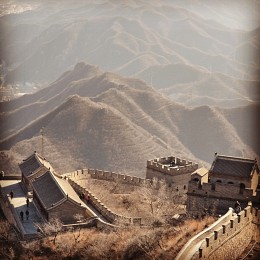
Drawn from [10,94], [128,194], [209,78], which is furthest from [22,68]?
[128,194]

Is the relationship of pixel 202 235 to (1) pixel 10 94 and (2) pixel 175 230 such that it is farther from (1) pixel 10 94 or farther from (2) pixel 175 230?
(1) pixel 10 94

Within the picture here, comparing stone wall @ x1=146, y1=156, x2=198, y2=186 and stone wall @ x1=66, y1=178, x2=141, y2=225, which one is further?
stone wall @ x1=146, y1=156, x2=198, y2=186

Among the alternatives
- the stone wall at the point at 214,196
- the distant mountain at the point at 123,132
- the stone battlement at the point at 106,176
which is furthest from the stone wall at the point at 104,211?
the distant mountain at the point at 123,132

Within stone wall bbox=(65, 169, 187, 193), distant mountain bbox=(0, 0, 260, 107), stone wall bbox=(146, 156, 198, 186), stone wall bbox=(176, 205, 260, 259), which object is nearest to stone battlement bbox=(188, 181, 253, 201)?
stone wall bbox=(176, 205, 260, 259)

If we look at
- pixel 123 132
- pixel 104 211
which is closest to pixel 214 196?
pixel 104 211

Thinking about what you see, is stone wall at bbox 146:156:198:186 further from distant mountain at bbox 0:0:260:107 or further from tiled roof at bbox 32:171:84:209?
distant mountain at bbox 0:0:260:107

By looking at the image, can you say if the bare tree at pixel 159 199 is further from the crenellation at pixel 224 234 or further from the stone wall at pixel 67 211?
the crenellation at pixel 224 234

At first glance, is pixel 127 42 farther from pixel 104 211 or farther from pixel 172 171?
pixel 104 211
